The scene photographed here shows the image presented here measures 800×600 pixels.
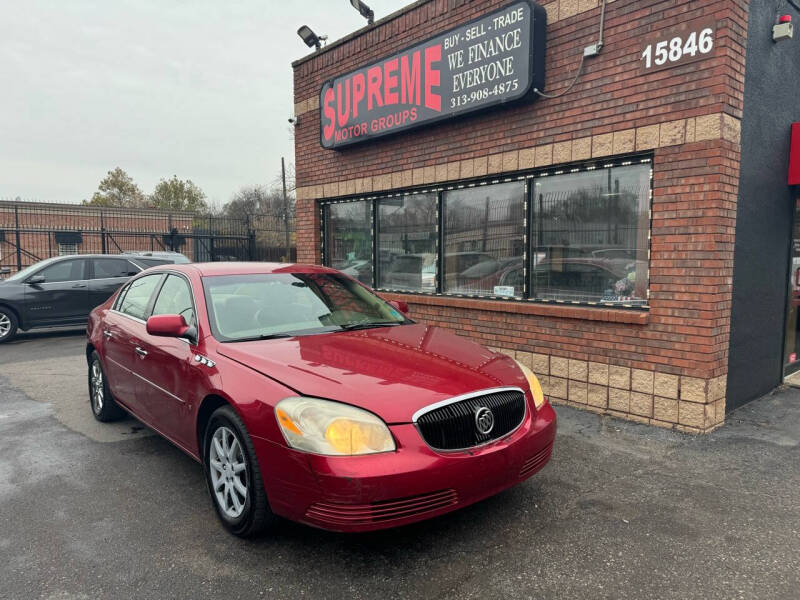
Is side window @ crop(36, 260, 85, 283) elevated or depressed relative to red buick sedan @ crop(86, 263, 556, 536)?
elevated

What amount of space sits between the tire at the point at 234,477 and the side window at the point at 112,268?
31.8 ft

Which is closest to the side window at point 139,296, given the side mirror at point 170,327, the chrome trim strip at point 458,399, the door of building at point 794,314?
the side mirror at point 170,327

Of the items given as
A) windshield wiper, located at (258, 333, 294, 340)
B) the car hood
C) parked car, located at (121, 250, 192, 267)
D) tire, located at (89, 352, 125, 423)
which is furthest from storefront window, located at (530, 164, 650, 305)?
parked car, located at (121, 250, 192, 267)

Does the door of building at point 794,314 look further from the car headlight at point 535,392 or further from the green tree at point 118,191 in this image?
the green tree at point 118,191

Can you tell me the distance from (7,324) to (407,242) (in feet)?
26.4

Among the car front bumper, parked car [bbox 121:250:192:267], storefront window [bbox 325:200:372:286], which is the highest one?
storefront window [bbox 325:200:372:286]

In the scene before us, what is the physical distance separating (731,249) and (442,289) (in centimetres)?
350

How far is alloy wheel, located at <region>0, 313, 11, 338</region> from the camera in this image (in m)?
10.4

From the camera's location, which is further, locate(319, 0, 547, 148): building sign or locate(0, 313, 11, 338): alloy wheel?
locate(0, 313, 11, 338): alloy wheel

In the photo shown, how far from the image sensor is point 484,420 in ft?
9.55

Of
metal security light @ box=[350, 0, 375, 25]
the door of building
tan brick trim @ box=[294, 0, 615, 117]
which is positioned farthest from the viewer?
metal security light @ box=[350, 0, 375, 25]

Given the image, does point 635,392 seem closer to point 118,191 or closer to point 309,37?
point 309,37

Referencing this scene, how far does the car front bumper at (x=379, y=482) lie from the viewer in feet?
8.40

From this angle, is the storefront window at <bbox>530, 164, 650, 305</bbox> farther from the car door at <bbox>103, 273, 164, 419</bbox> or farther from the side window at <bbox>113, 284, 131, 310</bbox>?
the side window at <bbox>113, 284, 131, 310</bbox>
